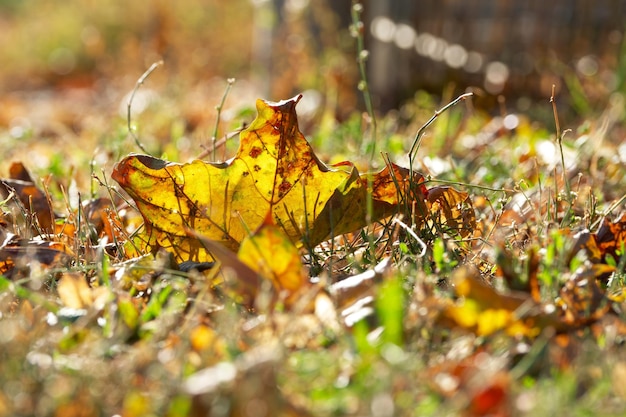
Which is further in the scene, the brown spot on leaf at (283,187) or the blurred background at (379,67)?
the blurred background at (379,67)

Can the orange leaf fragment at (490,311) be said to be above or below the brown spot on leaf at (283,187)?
below

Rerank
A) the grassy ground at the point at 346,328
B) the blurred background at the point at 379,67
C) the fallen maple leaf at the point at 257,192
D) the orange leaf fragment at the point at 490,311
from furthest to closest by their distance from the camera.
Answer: the blurred background at the point at 379,67 → the fallen maple leaf at the point at 257,192 → the orange leaf fragment at the point at 490,311 → the grassy ground at the point at 346,328

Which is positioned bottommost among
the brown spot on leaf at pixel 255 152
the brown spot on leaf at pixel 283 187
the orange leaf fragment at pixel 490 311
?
the orange leaf fragment at pixel 490 311

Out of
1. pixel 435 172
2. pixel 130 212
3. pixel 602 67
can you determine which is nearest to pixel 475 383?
pixel 130 212

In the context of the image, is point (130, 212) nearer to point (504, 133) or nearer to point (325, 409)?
point (325, 409)

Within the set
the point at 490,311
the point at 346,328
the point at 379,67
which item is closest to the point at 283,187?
the point at 346,328

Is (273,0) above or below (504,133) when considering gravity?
above

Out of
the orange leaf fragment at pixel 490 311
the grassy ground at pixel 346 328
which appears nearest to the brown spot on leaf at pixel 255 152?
the grassy ground at pixel 346 328

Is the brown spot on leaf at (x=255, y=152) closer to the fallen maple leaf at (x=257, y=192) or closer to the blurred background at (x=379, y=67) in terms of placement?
the fallen maple leaf at (x=257, y=192)

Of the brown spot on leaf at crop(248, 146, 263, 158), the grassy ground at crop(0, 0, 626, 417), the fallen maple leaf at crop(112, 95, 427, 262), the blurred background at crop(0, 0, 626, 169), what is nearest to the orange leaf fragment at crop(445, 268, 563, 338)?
the grassy ground at crop(0, 0, 626, 417)
